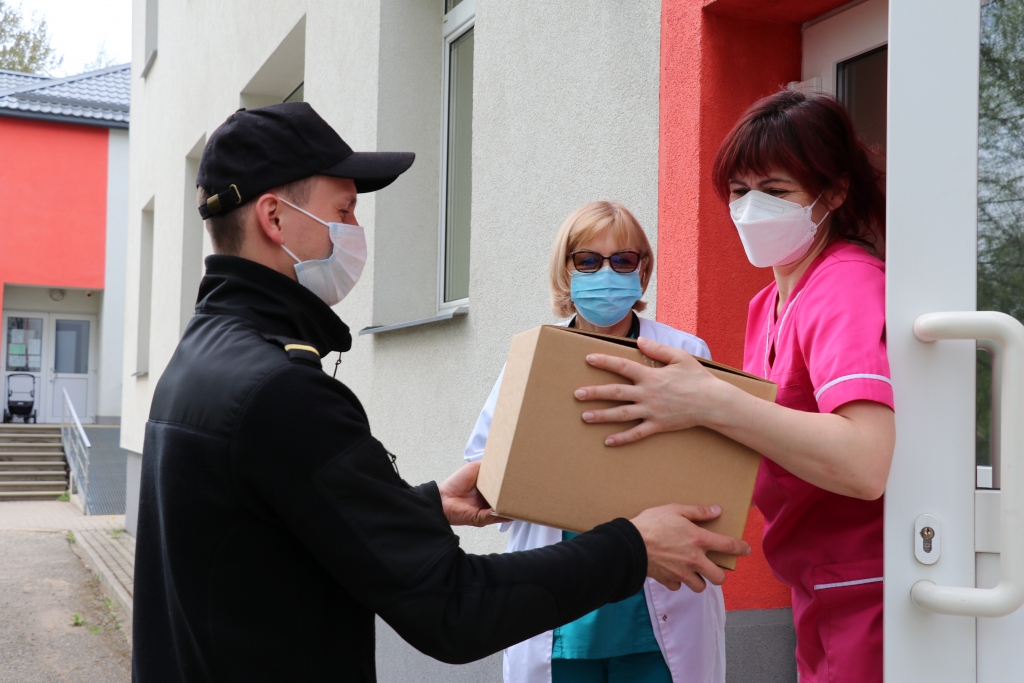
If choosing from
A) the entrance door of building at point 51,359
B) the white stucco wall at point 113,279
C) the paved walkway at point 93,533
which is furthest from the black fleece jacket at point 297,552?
the entrance door of building at point 51,359

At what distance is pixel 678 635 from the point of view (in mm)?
2170

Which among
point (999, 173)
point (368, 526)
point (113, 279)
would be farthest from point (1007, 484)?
A: point (113, 279)

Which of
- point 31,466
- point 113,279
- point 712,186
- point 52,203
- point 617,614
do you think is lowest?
point 31,466

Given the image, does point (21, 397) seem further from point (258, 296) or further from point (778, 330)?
point (778, 330)

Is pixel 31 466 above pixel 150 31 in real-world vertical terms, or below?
below

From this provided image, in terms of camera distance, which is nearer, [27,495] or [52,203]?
[27,495]

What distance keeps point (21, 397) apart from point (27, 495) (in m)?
5.91

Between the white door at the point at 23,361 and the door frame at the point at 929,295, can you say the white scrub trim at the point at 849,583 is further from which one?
the white door at the point at 23,361

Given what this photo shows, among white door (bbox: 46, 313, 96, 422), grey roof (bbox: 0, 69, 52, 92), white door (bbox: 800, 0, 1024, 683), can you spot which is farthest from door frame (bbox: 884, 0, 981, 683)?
grey roof (bbox: 0, 69, 52, 92)

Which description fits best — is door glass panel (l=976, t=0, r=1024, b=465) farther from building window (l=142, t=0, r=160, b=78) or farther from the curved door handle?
building window (l=142, t=0, r=160, b=78)

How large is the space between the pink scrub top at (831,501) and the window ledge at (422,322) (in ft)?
7.73

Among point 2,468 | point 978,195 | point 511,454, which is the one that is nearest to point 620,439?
point 511,454

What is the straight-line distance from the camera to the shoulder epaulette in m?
1.48

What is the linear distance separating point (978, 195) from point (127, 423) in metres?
12.0
